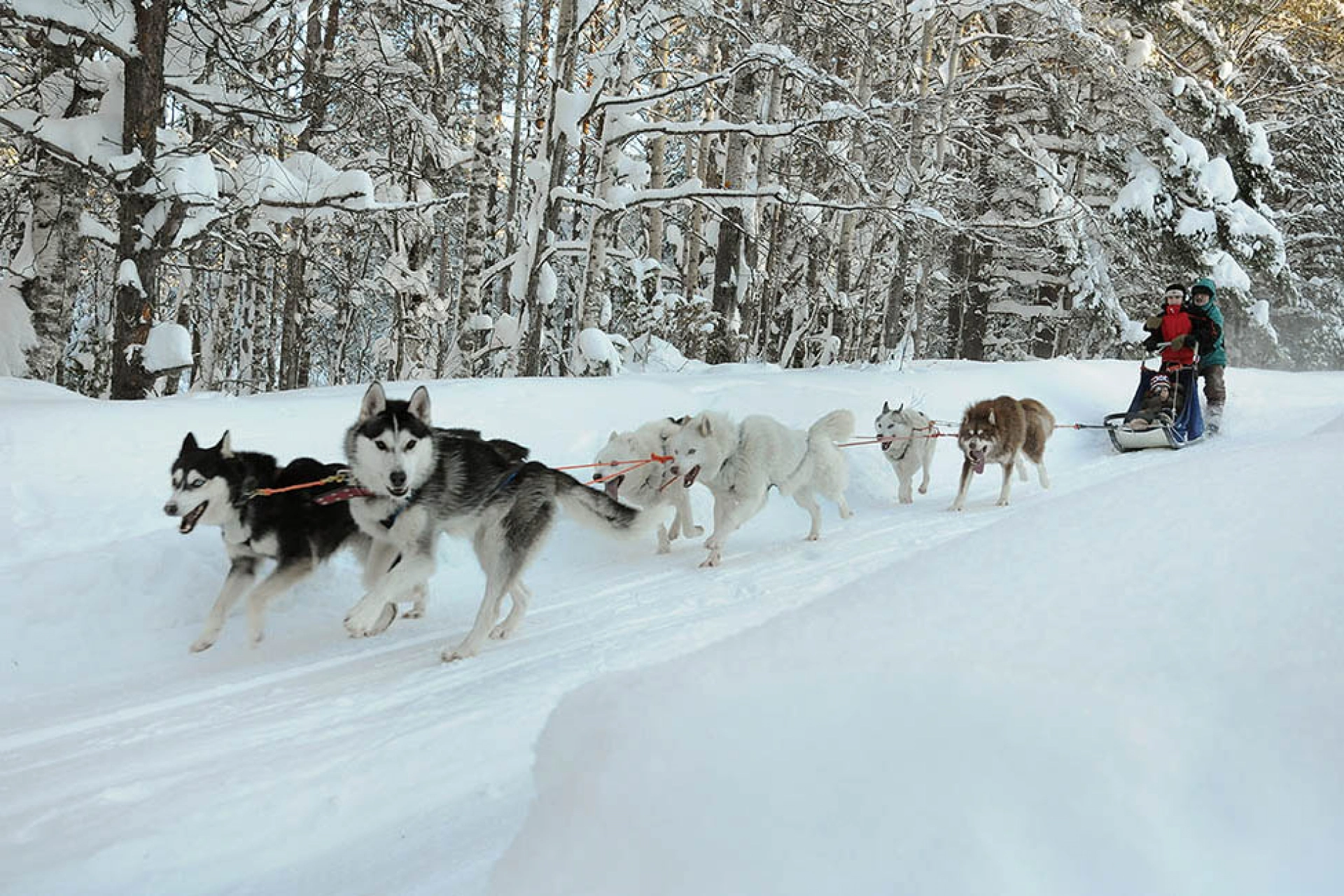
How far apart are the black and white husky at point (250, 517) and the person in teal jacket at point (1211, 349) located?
9460 mm

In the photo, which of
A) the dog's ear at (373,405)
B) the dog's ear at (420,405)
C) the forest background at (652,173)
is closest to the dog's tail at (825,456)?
the forest background at (652,173)

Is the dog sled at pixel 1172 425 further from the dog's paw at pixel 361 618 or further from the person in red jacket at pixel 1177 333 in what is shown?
the dog's paw at pixel 361 618

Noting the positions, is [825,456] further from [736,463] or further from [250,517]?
[250,517]

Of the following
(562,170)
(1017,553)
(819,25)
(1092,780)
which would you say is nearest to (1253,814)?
(1092,780)

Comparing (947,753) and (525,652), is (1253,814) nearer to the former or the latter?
(947,753)

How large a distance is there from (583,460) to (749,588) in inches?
97.3

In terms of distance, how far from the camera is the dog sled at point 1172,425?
8797mm

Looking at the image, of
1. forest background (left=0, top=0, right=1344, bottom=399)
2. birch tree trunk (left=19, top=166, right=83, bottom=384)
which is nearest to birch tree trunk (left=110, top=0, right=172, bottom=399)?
forest background (left=0, top=0, right=1344, bottom=399)

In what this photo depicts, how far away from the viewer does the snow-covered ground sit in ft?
4.58

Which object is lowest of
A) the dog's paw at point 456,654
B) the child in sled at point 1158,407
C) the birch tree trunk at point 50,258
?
the dog's paw at point 456,654

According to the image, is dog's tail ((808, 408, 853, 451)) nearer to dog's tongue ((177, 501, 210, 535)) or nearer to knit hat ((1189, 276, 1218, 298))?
dog's tongue ((177, 501, 210, 535))

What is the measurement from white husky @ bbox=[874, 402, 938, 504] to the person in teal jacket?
4.17 meters

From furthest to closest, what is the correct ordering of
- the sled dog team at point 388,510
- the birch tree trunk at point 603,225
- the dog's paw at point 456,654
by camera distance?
the birch tree trunk at point 603,225, the sled dog team at point 388,510, the dog's paw at point 456,654

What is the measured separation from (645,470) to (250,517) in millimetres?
2717
